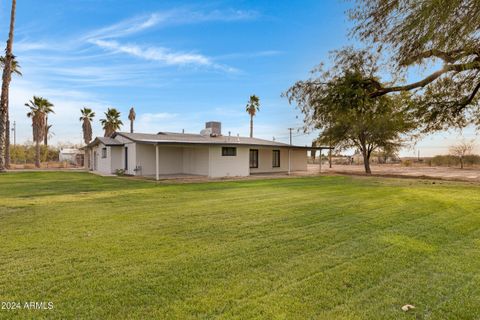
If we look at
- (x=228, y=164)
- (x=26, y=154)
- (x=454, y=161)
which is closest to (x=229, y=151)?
(x=228, y=164)

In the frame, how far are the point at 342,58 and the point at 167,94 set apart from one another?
16.4 meters

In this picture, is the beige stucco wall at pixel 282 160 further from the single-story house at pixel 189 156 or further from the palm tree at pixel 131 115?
the palm tree at pixel 131 115

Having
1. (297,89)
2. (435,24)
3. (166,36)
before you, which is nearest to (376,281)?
(435,24)

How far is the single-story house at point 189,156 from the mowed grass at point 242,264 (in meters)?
9.83

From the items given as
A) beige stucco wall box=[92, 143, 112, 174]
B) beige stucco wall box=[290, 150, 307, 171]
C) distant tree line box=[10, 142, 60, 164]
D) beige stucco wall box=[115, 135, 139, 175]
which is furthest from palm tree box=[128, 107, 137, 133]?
beige stucco wall box=[290, 150, 307, 171]

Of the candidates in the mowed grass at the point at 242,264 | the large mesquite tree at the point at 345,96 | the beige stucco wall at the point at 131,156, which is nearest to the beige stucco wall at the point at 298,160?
the beige stucco wall at the point at 131,156

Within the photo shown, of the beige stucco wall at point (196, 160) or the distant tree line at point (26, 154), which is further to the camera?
the distant tree line at point (26, 154)

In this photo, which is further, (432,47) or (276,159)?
(276,159)

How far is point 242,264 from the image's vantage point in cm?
351

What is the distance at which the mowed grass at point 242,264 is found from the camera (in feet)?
8.39

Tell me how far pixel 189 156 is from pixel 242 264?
645 inches

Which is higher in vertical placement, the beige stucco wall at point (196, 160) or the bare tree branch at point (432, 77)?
the bare tree branch at point (432, 77)

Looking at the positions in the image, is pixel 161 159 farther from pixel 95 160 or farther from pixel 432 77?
pixel 432 77

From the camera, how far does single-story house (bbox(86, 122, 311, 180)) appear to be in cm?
1739
